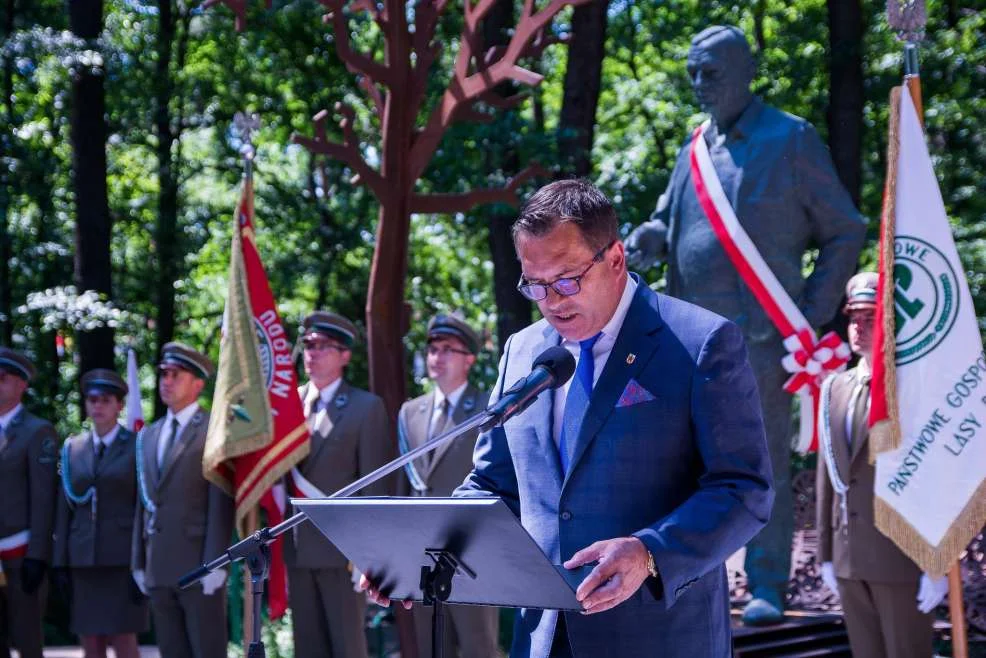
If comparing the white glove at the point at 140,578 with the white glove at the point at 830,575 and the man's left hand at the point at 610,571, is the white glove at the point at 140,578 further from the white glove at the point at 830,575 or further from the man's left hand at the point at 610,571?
the man's left hand at the point at 610,571

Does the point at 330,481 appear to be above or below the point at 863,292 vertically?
below

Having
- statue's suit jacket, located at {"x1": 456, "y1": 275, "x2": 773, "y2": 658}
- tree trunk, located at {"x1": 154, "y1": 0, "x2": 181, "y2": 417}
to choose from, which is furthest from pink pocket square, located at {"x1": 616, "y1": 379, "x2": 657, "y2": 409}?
tree trunk, located at {"x1": 154, "y1": 0, "x2": 181, "y2": 417}

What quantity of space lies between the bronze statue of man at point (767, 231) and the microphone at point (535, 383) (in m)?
3.60

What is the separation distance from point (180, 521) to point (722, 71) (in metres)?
3.81

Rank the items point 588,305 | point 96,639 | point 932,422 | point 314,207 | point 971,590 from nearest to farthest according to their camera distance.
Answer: point 588,305
point 932,422
point 971,590
point 96,639
point 314,207

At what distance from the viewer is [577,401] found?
3.19 metres

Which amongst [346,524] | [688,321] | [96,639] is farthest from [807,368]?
[96,639]

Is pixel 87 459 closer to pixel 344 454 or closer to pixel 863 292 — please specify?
pixel 344 454

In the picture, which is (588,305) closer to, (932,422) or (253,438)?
(932,422)

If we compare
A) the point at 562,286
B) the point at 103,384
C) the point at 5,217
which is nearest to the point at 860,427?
the point at 562,286

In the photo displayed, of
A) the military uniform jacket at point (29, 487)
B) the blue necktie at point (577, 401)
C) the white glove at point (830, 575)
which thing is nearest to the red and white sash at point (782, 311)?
the white glove at point (830, 575)

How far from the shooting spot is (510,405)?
303 centimetres

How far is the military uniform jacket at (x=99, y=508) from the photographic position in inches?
324

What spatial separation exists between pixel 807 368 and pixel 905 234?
83 cm
